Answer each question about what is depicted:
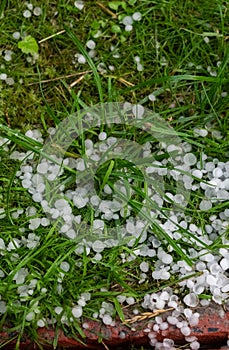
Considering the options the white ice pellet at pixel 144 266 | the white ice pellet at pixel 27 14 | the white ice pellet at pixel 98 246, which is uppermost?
the white ice pellet at pixel 27 14

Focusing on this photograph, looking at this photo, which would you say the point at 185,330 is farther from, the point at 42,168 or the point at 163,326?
the point at 42,168

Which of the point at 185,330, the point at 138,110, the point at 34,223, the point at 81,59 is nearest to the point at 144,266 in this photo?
the point at 185,330

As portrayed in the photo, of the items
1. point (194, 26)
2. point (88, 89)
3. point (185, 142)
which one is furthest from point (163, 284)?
point (194, 26)

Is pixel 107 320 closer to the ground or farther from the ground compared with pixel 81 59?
closer to the ground

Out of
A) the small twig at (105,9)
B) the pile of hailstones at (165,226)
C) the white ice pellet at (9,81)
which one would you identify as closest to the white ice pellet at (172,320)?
the pile of hailstones at (165,226)

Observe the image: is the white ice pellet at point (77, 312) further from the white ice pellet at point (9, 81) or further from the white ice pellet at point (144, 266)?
the white ice pellet at point (9, 81)

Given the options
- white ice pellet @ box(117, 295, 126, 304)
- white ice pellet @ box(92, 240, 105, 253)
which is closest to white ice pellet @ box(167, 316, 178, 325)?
white ice pellet @ box(117, 295, 126, 304)
